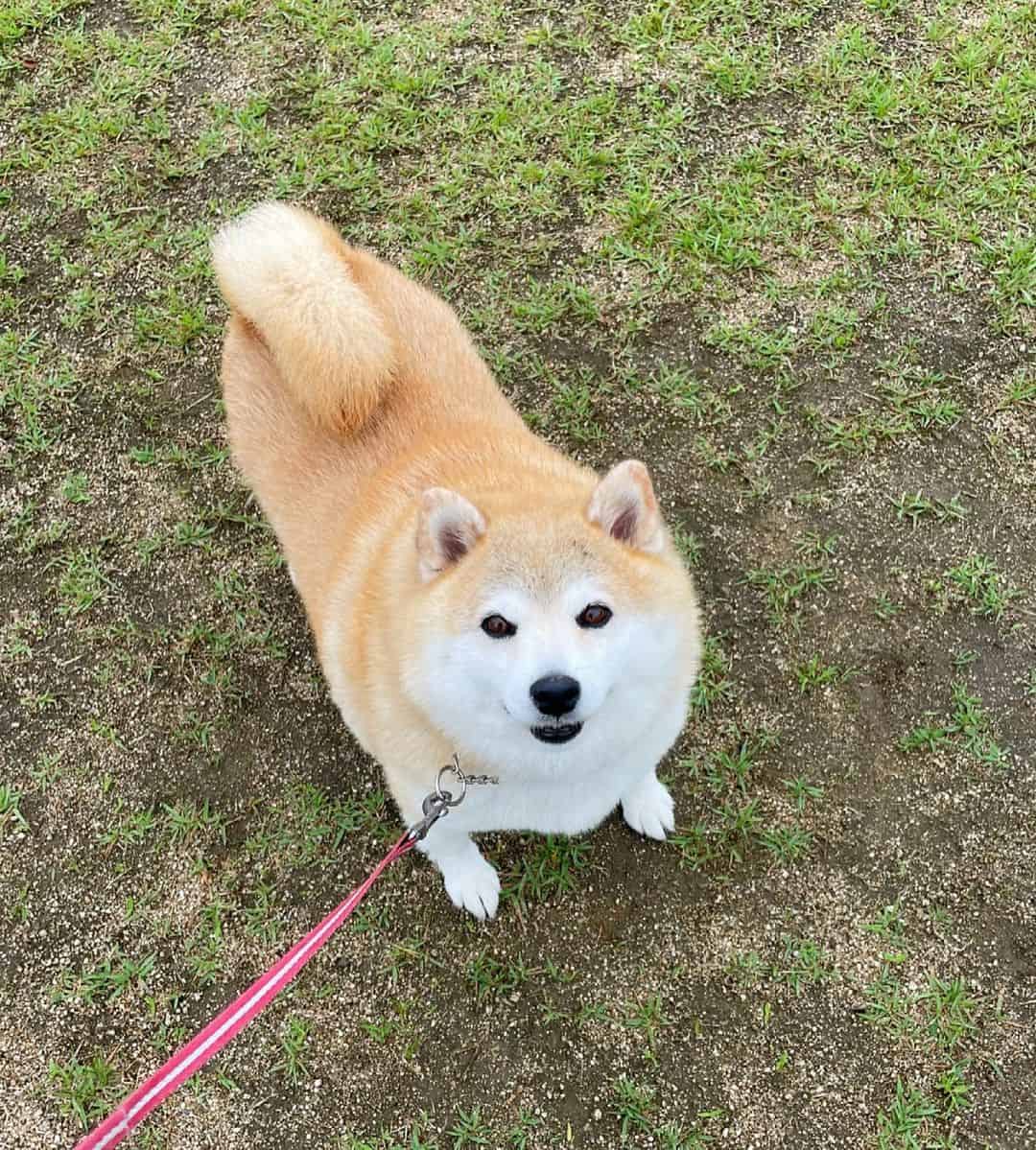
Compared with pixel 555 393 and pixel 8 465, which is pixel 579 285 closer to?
pixel 555 393

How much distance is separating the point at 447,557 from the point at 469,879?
1.22 metres

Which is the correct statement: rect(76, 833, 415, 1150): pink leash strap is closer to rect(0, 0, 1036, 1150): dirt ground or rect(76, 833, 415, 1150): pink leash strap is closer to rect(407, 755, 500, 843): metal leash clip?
rect(407, 755, 500, 843): metal leash clip

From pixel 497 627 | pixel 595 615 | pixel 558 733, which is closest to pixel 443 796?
pixel 558 733

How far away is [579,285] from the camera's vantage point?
370cm

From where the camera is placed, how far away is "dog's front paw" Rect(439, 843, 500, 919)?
2.71 meters

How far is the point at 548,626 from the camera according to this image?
1858 millimetres

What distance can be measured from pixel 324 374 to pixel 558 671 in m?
1.16

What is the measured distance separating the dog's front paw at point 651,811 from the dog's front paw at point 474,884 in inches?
18.6

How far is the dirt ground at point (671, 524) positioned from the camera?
8.66ft

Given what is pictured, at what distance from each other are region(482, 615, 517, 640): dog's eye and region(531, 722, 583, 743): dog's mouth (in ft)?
0.70

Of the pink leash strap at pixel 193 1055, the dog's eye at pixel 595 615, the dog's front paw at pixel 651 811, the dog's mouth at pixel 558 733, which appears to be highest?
the dog's eye at pixel 595 615

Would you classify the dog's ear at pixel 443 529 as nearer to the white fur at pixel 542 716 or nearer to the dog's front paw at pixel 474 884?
the white fur at pixel 542 716

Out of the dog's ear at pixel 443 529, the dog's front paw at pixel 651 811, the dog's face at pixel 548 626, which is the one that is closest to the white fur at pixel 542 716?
the dog's face at pixel 548 626

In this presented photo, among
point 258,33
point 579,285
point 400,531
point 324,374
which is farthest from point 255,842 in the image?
point 258,33
